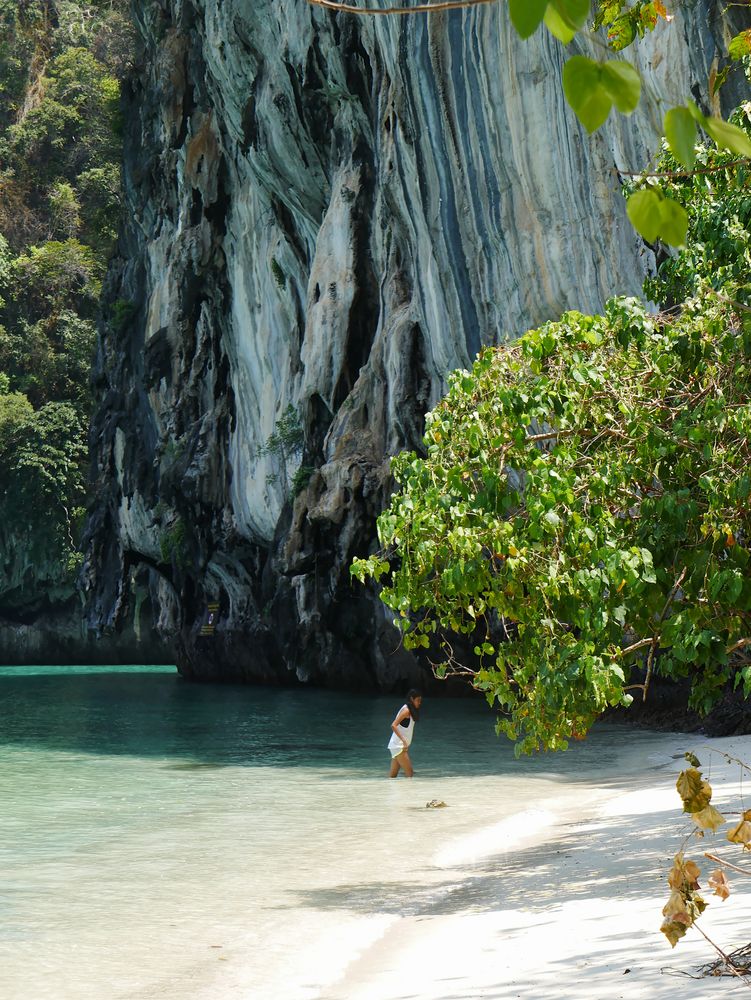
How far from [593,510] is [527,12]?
475 cm

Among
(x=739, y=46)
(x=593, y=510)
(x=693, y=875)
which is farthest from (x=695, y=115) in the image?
(x=593, y=510)

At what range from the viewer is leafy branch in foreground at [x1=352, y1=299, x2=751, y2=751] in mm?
5801

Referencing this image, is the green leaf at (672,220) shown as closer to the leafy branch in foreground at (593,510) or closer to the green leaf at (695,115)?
the green leaf at (695,115)

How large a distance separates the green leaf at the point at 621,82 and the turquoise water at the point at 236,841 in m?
5.07

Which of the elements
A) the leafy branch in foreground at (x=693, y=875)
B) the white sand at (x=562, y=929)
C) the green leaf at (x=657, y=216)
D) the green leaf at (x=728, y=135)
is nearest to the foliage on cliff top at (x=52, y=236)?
the white sand at (x=562, y=929)

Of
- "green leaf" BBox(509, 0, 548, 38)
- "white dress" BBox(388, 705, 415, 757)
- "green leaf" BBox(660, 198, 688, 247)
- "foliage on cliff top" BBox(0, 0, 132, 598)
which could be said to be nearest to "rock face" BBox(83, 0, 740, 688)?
"white dress" BBox(388, 705, 415, 757)

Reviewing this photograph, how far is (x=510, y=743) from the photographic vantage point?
18.0m

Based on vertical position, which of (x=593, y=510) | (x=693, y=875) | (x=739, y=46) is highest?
(x=739, y=46)

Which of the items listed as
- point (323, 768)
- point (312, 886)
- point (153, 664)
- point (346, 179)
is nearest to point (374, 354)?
point (346, 179)

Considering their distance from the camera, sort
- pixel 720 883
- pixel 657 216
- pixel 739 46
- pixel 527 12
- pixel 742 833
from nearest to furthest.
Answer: pixel 527 12
pixel 657 216
pixel 742 833
pixel 720 883
pixel 739 46

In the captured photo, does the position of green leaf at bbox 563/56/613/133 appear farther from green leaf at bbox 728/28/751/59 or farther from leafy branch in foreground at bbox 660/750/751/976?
green leaf at bbox 728/28/751/59

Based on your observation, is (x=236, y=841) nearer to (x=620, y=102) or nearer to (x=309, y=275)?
(x=620, y=102)

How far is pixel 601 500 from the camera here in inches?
249

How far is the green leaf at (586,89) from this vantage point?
164cm
